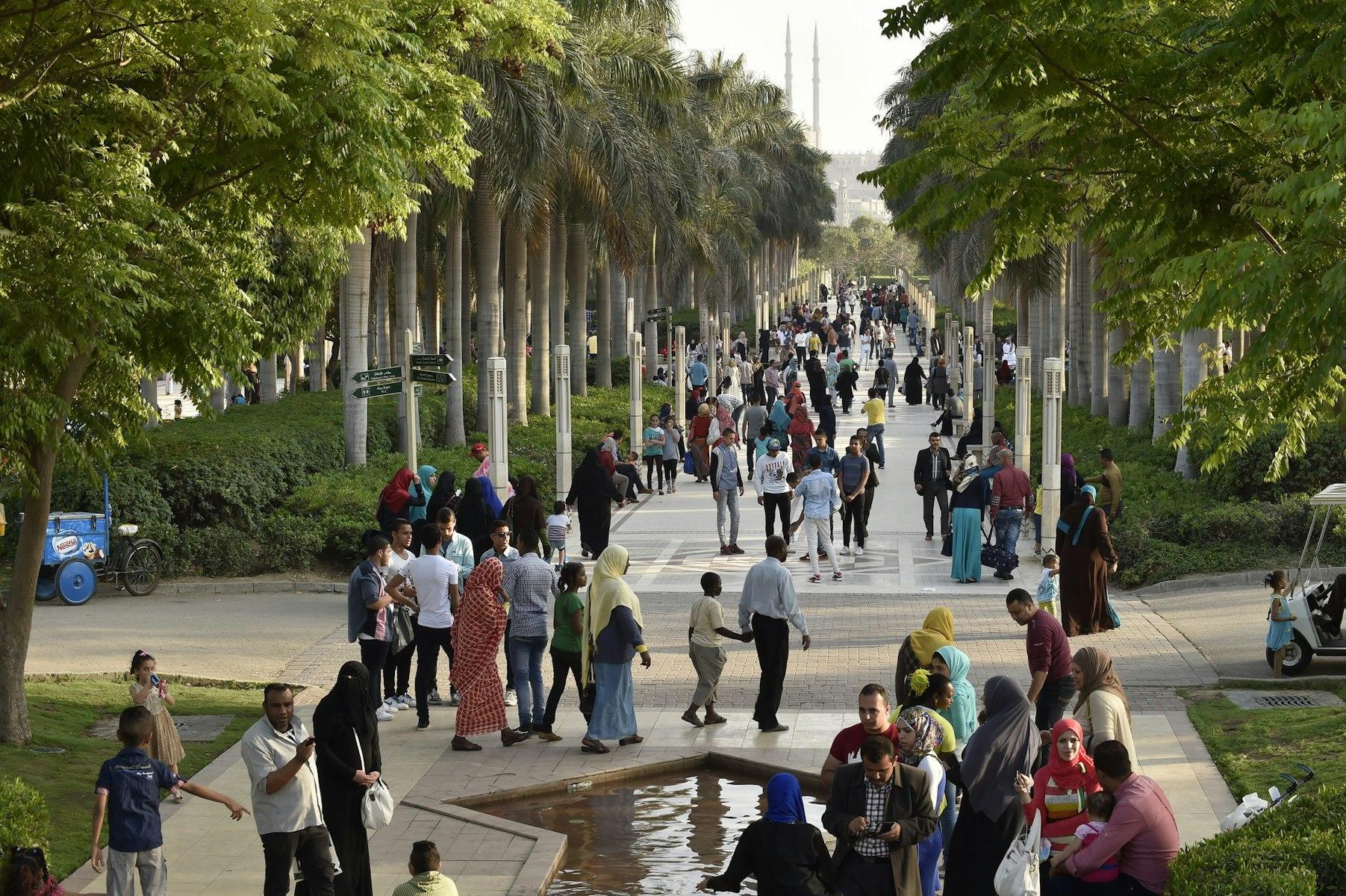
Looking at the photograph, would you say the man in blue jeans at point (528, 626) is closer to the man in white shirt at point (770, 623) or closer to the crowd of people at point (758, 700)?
the crowd of people at point (758, 700)

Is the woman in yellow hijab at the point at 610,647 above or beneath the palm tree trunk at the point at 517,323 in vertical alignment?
beneath

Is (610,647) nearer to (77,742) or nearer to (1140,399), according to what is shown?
(77,742)

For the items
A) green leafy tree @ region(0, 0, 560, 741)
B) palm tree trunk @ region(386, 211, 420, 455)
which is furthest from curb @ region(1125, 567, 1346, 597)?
palm tree trunk @ region(386, 211, 420, 455)

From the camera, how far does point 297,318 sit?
54.6ft

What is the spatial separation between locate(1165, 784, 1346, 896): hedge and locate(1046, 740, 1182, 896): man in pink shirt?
180 millimetres

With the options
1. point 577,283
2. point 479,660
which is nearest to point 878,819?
point 479,660


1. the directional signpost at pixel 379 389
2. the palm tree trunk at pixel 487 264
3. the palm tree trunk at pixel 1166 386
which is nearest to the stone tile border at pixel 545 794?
the directional signpost at pixel 379 389

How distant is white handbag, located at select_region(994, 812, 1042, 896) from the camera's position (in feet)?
24.5

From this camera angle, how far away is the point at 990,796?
26.5 feet

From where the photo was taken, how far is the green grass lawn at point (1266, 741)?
11328mm

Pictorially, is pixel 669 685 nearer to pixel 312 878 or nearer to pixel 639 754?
pixel 639 754

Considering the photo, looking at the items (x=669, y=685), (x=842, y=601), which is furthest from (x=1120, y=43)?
(x=842, y=601)

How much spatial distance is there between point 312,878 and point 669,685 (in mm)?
6666

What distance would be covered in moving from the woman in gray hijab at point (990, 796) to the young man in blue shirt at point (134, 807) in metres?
3.62
